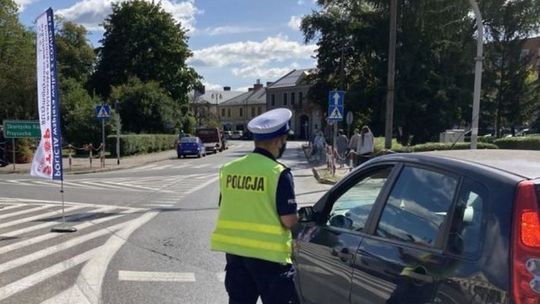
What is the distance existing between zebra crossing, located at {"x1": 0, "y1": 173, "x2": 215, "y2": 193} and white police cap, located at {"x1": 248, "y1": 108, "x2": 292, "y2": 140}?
14744mm

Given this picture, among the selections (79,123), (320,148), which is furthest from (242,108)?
(320,148)

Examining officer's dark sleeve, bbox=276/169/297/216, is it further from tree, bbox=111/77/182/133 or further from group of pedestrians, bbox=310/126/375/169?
tree, bbox=111/77/182/133

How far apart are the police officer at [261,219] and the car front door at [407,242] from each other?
18.6 inches

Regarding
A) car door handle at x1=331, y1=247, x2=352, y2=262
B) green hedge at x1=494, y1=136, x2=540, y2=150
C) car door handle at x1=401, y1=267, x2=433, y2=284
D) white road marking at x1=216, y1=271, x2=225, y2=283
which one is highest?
car door handle at x1=401, y1=267, x2=433, y2=284

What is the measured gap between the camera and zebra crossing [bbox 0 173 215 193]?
19188 millimetres

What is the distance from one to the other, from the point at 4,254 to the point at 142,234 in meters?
2.42

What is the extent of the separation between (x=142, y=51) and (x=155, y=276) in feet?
196

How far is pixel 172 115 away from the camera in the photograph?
185 ft

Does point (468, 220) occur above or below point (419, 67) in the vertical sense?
below

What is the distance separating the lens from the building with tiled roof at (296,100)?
102938 mm

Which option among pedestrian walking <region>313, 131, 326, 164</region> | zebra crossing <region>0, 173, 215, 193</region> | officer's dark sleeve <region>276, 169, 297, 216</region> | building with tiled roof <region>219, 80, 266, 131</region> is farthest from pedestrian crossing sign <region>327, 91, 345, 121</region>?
building with tiled roof <region>219, 80, 266, 131</region>

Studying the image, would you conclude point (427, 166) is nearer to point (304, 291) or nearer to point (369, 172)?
point (369, 172)

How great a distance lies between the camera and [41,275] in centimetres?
721

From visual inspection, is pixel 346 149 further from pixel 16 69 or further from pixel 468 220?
pixel 16 69
